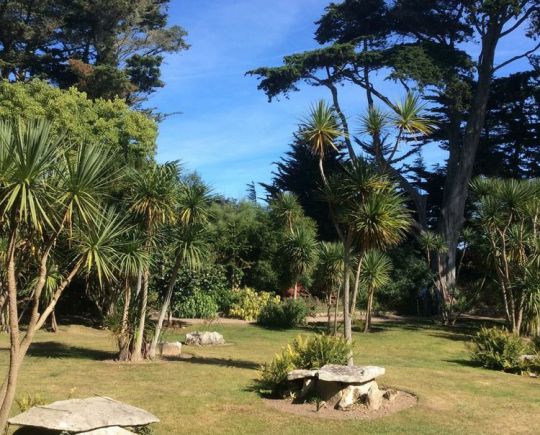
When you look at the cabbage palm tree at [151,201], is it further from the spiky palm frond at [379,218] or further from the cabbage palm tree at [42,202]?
the cabbage palm tree at [42,202]

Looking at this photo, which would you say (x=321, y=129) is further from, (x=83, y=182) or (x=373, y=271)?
(x=373, y=271)

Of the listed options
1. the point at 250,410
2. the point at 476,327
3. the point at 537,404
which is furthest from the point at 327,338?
the point at 476,327

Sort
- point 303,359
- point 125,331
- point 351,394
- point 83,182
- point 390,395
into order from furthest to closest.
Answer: point 125,331, point 303,359, point 390,395, point 351,394, point 83,182

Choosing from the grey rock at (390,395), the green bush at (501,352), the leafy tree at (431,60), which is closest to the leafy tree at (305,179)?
the leafy tree at (431,60)

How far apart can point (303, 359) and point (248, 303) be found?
52.3ft

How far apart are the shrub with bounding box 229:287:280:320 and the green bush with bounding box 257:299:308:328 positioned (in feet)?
4.42

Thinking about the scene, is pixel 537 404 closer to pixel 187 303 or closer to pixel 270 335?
pixel 270 335

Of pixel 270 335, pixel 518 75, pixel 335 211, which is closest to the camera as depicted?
pixel 335 211

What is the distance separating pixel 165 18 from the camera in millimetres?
38969

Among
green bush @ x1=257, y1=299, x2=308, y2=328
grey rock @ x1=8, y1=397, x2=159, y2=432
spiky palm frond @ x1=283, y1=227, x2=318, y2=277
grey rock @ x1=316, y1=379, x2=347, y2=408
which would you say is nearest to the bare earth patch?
grey rock @ x1=316, y1=379, x2=347, y2=408

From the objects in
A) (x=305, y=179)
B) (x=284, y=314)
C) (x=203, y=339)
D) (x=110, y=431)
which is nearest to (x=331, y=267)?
(x=284, y=314)

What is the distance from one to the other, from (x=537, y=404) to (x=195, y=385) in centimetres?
625

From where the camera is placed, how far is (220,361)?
575 inches

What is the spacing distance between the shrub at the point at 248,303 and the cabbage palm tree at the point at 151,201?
1269 cm
